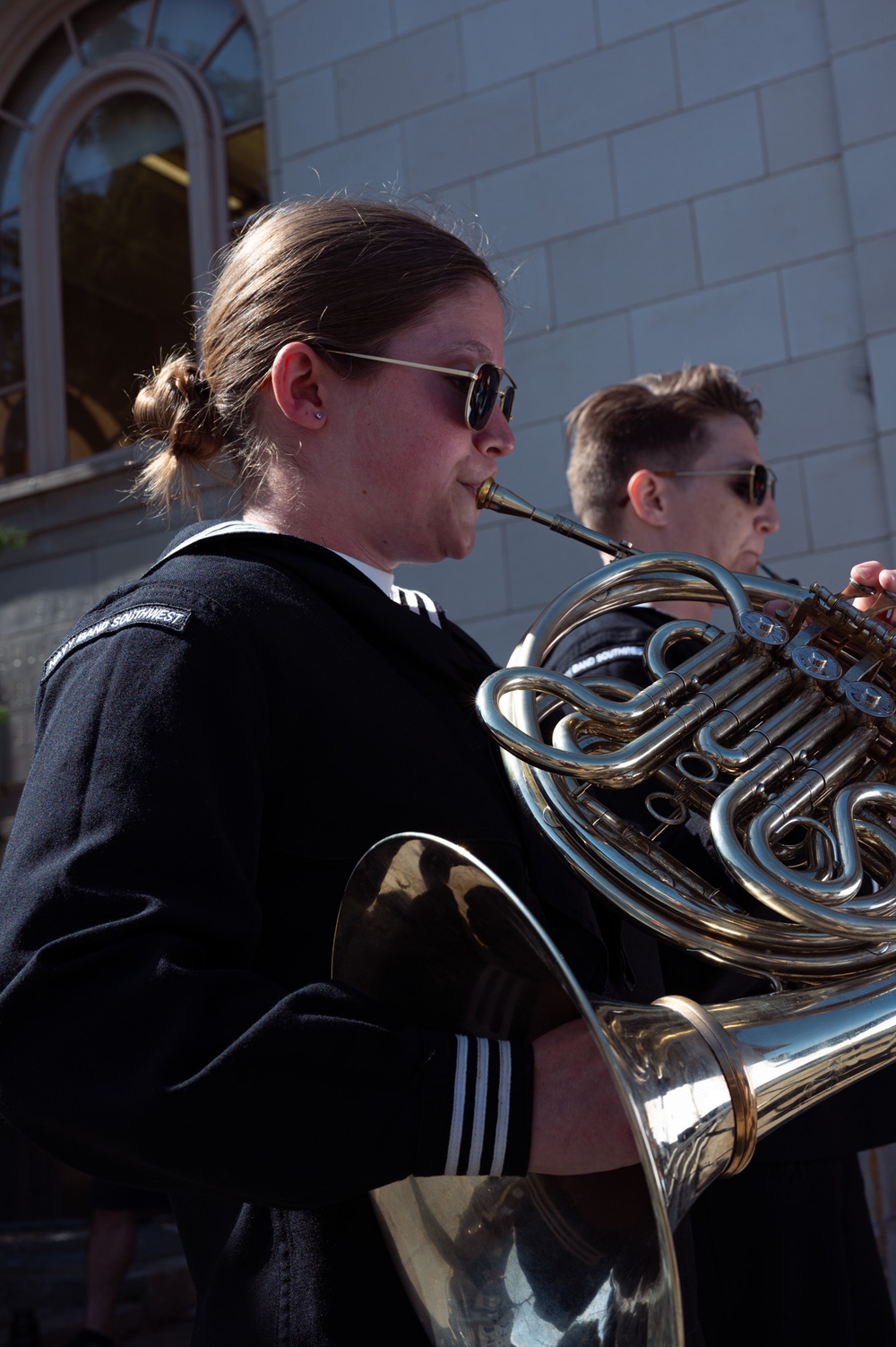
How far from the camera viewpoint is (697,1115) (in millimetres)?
1047

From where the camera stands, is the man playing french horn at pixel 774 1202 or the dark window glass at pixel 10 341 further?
the dark window glass at pixel 10 341

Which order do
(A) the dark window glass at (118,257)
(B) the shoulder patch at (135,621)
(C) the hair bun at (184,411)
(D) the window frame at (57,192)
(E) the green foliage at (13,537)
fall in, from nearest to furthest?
(B) the shoulder patch at (135,621) < (C) the hair bun at (184,411) < (E) the green foliage at (13,537) < (D) the window frame at (57,192) < (A) the dark window glass at (118,257)

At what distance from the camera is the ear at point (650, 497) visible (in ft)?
9.23

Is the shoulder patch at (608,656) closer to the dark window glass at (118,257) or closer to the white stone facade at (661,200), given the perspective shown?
the white stone facade at (661,200)

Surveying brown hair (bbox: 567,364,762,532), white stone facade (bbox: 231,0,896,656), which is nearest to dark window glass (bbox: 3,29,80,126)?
white stone facade (bbox: 231,0,896,656)

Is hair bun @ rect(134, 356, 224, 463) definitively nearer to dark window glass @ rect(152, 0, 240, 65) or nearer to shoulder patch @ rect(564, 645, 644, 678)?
shoulder patch @ rect(564, 645, 644, 678)

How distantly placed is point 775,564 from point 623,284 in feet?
3.99

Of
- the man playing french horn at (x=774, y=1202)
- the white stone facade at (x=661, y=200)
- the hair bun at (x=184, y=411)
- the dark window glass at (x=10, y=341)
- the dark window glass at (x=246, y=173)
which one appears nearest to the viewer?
the hair bun at (x=184, y=411)

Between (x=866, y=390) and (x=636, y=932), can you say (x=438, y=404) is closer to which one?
(x=636, y=932)

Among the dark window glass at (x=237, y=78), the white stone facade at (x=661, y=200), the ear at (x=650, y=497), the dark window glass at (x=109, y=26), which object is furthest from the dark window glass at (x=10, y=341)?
the ear at (x=650, y=497)

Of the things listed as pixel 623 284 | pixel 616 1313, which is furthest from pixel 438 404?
pixel 623 284

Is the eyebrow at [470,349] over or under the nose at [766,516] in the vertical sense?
under

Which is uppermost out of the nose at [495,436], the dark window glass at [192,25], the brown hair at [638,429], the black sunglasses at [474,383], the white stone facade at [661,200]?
the dark window glass at [192,25]

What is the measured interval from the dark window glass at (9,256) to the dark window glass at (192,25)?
4.11 ft
